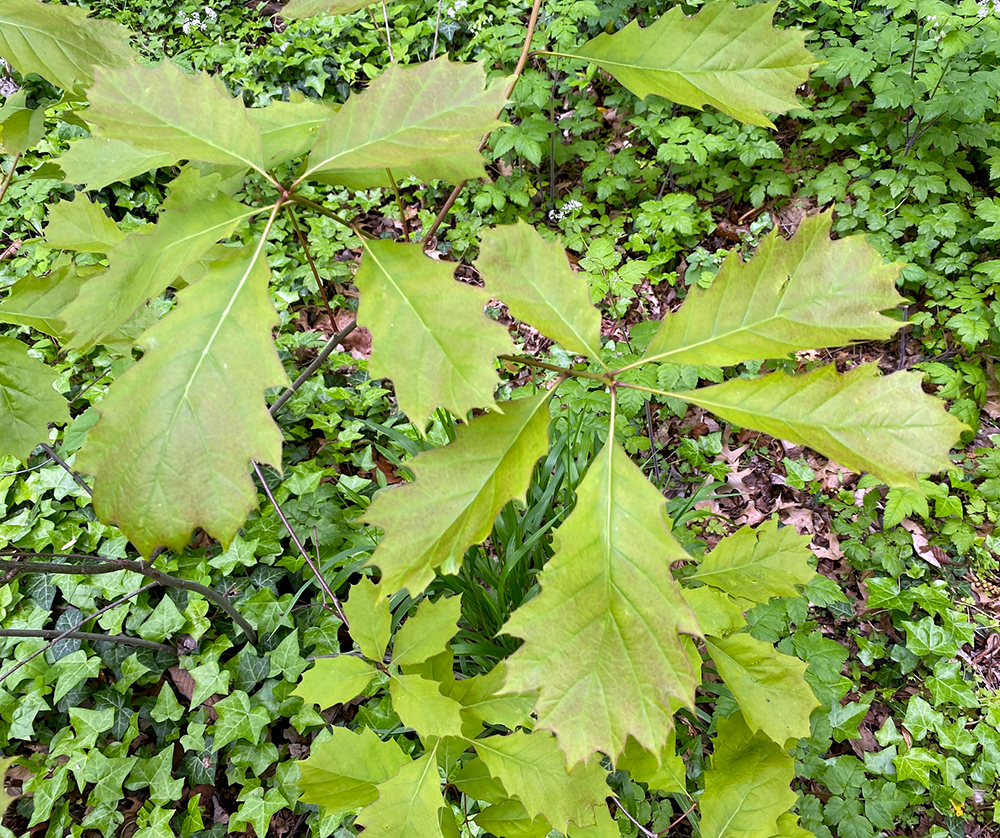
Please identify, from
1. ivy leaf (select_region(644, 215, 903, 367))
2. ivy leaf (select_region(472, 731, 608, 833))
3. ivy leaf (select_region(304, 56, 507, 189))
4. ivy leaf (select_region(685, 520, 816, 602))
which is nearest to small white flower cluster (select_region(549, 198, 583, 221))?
ivy leaf (select_region(685, 520, 816, 602))

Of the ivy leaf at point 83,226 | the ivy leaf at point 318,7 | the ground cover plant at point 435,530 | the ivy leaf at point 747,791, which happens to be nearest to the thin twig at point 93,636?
the ground cover plant at point 435,530

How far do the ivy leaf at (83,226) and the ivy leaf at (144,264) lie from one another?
366 mm

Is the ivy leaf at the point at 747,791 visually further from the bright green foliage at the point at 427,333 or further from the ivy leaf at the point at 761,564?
the bright green foliage at the point at 427,333

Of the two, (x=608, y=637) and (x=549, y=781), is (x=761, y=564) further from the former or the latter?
(x=608, y=637)

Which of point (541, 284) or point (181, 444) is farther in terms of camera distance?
point (541, 284)

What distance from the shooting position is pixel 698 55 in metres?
0.87

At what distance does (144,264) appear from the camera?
0.73 metres

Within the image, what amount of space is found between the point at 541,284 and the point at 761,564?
0.91 meters

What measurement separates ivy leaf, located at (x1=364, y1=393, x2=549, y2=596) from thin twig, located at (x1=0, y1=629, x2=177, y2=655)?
44.6 inches

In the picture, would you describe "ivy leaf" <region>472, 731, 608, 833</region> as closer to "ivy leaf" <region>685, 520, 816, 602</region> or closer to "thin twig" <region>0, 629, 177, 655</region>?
"ivy leaf" <region>685, 520, 816, 602</region>

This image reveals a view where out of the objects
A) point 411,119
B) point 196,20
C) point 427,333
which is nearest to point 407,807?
point 427,333

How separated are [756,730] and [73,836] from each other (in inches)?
78.5

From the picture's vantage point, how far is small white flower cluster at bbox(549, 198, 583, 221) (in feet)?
11.0

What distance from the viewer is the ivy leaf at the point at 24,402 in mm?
1017
